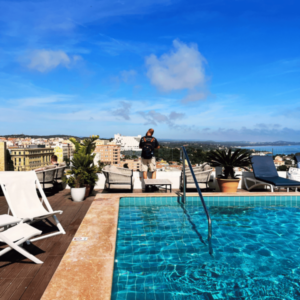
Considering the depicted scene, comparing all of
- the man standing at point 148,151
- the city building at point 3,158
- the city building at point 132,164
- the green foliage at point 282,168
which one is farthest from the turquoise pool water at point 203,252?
the city building at point 3,158

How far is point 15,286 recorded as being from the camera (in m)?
2.27

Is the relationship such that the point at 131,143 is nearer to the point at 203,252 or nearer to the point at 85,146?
the point at 85,146

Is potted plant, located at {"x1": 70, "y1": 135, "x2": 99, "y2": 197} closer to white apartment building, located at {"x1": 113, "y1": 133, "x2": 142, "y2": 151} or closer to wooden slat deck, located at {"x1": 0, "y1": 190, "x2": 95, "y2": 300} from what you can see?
wooden slat deck, located at {"x1": 0, "y1": 190, "x2": 95, "y2": 300}

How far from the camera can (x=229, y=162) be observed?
702 centimetres

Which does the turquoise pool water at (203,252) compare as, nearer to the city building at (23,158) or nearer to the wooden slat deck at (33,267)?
the wooden slat deck at (33,267)

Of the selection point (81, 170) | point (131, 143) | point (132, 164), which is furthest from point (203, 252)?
point (131, 143)

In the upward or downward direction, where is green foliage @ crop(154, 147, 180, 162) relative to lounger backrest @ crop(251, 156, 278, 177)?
upward

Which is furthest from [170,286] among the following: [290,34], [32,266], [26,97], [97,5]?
[26,97]

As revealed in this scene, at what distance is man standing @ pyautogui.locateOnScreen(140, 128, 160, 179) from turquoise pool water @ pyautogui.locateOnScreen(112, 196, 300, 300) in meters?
1.79

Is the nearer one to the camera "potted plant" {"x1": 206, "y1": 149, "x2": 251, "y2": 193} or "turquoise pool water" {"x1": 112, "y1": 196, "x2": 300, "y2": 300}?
"turquoise pool water" {"x1": 112, "y1": 196, "x2": 300, "y2": 300}

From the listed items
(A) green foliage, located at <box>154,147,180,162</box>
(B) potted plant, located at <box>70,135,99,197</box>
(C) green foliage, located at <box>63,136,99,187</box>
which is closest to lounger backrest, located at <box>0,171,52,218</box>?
(C) green foliage, located at <box>63,136,99,187</box>

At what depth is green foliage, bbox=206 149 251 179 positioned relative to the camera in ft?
23.0

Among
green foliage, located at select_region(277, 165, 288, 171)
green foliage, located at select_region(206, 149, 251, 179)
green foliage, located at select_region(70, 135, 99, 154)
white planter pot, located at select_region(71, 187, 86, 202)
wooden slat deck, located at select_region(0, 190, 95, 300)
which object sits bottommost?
wooden slat deck, located at select_region(0, 190, 95, 300)

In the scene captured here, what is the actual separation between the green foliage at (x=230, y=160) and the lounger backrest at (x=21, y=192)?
4977 millimetres
